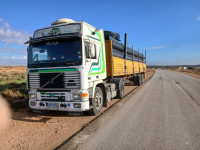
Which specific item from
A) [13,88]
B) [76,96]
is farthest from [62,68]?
[13,88]

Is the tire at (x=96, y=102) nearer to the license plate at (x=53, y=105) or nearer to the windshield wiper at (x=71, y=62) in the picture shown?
the license plate at (x=53, y=105)

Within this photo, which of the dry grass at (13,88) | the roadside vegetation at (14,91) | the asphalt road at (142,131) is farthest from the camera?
the dry grass at (13,88)

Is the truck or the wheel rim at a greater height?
the truck

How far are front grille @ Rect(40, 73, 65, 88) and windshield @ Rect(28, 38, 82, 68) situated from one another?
32cm

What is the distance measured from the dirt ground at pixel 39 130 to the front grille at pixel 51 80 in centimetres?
124

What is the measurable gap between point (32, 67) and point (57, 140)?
2.67 metres

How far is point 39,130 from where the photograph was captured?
4426mm

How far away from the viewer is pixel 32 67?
5.20 m

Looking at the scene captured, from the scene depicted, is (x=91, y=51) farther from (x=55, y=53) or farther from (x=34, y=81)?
(x=34, y=81)

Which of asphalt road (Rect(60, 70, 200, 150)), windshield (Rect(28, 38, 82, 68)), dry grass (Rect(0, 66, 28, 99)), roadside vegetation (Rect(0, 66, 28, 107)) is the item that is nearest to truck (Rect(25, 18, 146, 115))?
windshield (Rect(28, 38, 82, 68))

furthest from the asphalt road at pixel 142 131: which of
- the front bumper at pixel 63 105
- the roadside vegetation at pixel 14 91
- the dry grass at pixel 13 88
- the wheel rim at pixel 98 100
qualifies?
the dry grass at pixel 13 88

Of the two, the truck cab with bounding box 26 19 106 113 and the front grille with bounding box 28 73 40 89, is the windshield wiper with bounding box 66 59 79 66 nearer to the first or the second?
the truck cab with bounding box 26 19 106 113

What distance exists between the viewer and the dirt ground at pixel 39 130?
11.9 ft

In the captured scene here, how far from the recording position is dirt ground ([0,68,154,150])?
3.63 metres
